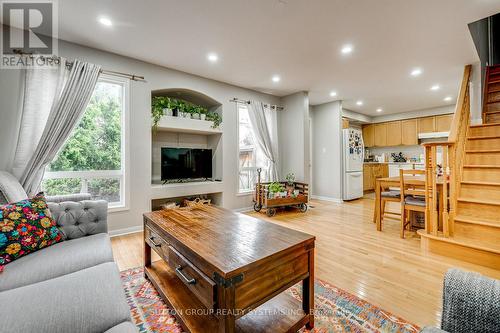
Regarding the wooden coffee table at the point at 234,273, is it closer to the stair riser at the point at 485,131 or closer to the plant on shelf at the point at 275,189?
the plant on shelf at the point at 275,189

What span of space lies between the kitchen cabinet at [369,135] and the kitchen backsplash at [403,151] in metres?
0.41

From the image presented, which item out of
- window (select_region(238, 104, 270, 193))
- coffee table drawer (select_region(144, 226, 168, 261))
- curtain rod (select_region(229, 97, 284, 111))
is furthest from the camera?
window (select_region(238, 104, 270, 193))

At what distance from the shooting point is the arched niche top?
4.08 metres

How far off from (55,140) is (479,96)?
6331mm

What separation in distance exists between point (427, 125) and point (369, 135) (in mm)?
1616

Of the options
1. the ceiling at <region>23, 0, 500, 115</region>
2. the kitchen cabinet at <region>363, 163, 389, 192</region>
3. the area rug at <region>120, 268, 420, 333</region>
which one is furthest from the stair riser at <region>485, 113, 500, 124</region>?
the area rug at <region>120, 268, 420, 333</region>

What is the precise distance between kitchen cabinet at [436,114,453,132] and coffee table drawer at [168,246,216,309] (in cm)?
782

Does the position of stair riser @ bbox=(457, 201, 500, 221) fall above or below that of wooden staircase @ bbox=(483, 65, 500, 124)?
below

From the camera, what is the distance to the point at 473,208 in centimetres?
249

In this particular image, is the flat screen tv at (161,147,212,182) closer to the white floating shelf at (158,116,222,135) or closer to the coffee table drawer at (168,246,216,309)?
the white floating shelf at (158,116,222,135)

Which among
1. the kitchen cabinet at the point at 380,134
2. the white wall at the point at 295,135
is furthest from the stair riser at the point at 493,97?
the kitchen cabinet at the point at 380,134

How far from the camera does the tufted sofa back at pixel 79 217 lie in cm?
184

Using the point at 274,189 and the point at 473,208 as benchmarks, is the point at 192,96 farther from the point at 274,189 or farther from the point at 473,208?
the point at 473,208

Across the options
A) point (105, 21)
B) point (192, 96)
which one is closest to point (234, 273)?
point (105, 21)
